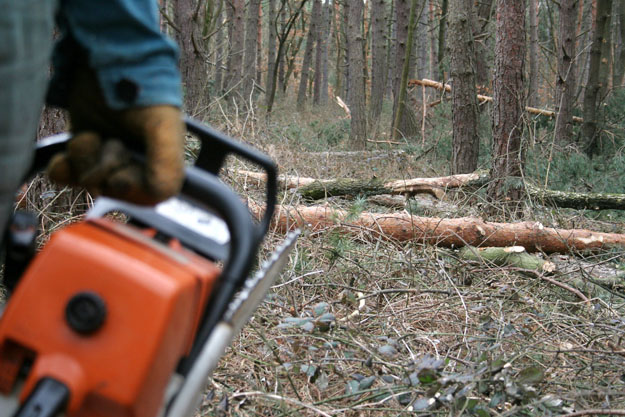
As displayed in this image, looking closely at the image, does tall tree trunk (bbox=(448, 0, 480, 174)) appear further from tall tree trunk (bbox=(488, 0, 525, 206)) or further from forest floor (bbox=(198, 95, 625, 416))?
forest floor (bbox=(198, 95, 625, 416))

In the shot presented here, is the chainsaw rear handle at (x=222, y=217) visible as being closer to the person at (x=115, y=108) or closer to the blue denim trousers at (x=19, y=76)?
the person at (x=115, y=108)

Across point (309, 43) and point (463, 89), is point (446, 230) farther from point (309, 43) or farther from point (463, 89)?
point (309, 43)

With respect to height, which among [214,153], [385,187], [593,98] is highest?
[214,153]

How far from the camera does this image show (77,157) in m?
1.02

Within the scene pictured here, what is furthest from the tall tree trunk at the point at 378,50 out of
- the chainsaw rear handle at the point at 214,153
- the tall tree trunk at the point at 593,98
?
the chainsaw rear handle at the point at 214,153

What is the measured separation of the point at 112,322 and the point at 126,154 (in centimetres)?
28

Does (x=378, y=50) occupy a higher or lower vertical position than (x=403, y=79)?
higher

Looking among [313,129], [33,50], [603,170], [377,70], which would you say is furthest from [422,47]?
[33,50]

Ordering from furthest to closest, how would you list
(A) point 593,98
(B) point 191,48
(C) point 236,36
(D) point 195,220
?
(C) point 236,36 → (A) point 593,98 → (B) point 191,48 → (D) point 195,220

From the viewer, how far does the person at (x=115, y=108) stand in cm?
96

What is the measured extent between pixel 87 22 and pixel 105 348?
55 centimetres

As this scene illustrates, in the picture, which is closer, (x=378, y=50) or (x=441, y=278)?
(x=441, y=278)

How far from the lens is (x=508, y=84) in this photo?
570 centimetres

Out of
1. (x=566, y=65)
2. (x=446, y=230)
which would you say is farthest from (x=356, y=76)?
(x=446, y=230)
